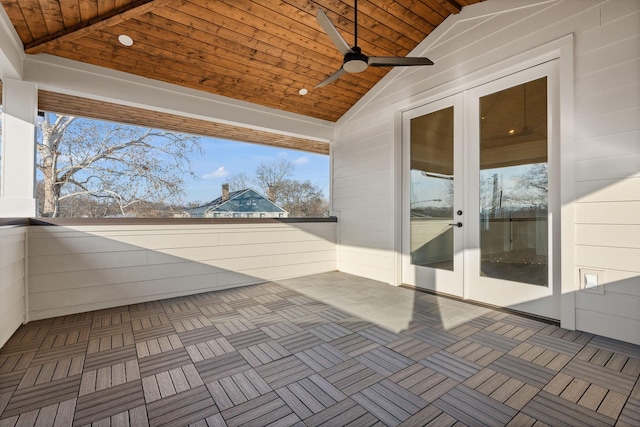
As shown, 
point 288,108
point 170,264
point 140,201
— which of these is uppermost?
point 288,108

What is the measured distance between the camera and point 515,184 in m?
2.96

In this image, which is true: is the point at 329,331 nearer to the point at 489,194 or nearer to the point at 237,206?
the point at 489,194

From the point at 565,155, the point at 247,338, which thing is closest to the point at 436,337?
the point at 247,338

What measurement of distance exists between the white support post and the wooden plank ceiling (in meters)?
0.45

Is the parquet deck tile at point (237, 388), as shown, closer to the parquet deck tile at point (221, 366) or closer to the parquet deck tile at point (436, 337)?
the parquet deck tile at point (221, 366)

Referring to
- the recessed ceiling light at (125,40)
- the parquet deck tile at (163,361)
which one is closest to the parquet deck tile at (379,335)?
the parquet deck tile at (163,361)

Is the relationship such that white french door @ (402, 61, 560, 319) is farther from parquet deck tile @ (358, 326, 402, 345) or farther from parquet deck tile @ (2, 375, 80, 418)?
parquet deck tile @ (2, 375, 80, 418)

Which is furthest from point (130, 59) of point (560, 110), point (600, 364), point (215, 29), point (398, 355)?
point (600, 364)

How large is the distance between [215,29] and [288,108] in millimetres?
1640

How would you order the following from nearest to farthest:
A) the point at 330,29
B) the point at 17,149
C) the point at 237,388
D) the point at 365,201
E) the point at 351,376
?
the point at 237,388
the point at 351,376
the point at 330,29
the point at 17,149
the point at 365,201

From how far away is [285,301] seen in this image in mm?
3416

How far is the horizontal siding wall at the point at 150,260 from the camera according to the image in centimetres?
296

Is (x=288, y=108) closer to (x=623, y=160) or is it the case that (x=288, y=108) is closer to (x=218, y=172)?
(x=218, y=172)

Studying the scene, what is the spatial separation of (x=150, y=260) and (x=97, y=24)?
2.38 meters
